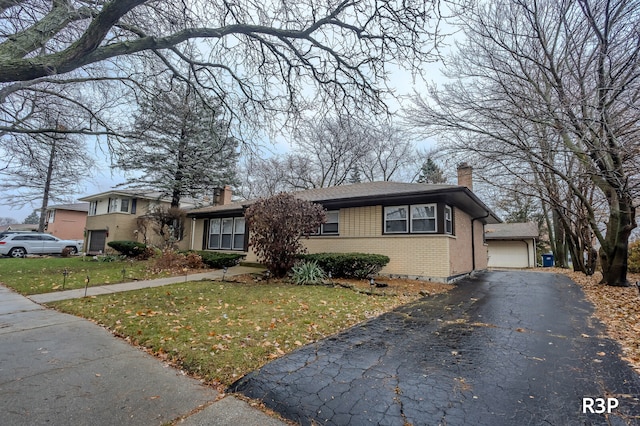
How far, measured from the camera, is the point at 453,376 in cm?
340

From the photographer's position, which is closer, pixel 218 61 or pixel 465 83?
pixel 218 61

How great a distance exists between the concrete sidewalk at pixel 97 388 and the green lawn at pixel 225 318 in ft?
1.02

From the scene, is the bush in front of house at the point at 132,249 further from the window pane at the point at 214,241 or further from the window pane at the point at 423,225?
the window pane at the point at 423,225

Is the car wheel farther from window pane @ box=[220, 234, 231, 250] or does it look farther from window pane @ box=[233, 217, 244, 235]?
window pane @ box=[233, 217, 244, 235]

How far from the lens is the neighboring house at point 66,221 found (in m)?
29.8

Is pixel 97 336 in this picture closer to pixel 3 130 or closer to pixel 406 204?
pixel 3 130

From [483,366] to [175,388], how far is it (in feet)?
11.5


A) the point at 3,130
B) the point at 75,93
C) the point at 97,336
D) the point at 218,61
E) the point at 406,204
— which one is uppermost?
the point at 75,93

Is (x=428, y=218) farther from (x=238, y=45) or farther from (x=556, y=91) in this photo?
(x=238, y=45)

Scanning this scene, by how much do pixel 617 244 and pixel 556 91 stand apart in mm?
6079

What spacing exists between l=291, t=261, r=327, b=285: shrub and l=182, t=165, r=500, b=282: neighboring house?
102 inches

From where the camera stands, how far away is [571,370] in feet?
11.7

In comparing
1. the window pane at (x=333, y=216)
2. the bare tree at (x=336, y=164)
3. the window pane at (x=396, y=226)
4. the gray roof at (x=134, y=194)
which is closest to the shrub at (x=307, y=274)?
the window pane at (x=333, y=216)

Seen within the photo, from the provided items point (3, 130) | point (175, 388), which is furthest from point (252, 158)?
point (3, 130)
